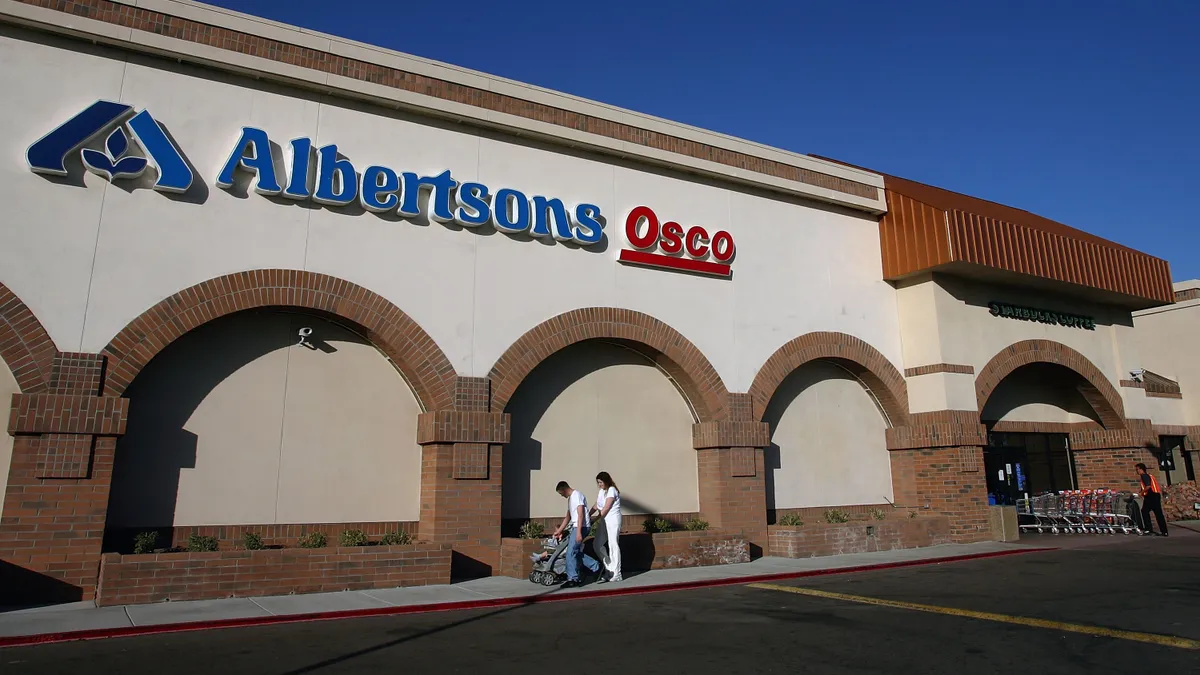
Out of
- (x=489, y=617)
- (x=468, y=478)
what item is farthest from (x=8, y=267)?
(x=489, y=617)

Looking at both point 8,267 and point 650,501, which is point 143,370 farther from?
point 650,501

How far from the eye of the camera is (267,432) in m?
13.6

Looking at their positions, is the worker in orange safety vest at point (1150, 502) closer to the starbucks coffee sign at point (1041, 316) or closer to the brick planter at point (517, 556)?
the starbucks coffee sign at point (1041, 316)

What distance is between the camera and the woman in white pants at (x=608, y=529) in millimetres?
13750

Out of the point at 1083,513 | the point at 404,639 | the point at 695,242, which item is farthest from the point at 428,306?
the point at 1083,513

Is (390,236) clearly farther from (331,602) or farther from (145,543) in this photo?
(331,602)

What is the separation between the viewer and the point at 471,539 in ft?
46.4

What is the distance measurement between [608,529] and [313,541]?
4879 millimetres

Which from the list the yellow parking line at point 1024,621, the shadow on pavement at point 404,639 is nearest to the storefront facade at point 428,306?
the shadow on pavement at point 404,639

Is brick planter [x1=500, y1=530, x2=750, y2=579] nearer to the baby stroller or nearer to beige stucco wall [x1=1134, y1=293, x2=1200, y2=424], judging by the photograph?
the baby stroller

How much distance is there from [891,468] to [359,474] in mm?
13513

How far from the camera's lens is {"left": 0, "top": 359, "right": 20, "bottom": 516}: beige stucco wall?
450 inches

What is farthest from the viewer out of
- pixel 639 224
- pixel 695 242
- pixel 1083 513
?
pixel 1083 513

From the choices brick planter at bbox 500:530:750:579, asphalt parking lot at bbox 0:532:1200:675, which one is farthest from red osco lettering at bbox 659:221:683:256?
asphalt parking lot at bbox 0:532:1200:675
